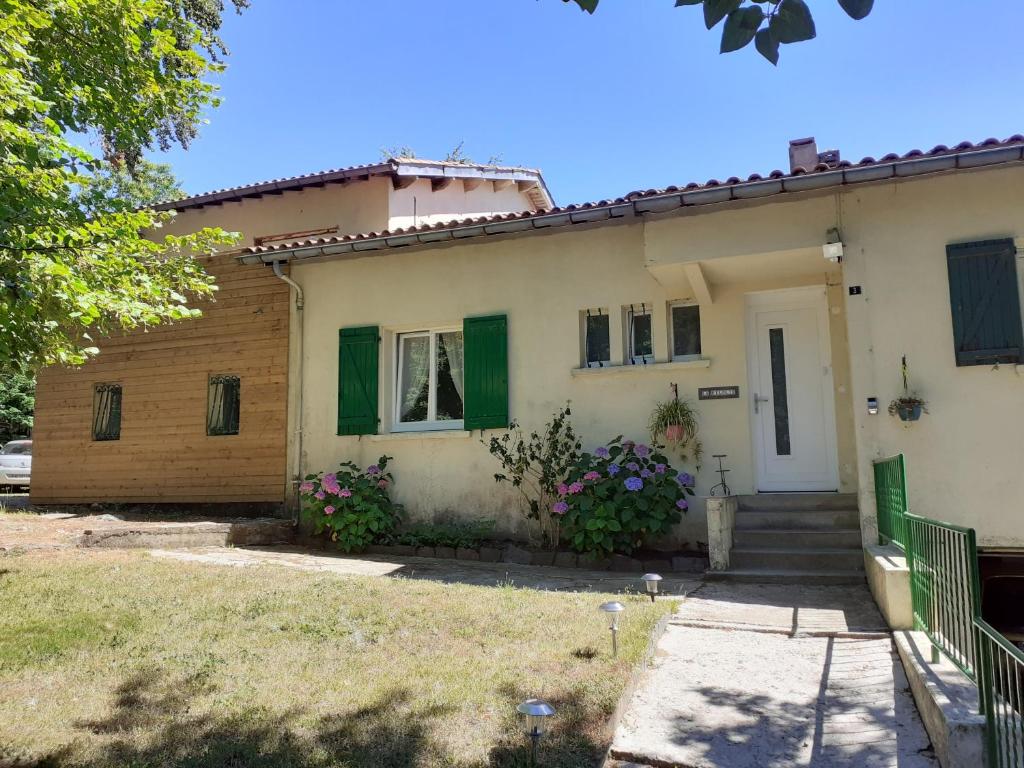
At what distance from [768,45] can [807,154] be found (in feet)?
22.6

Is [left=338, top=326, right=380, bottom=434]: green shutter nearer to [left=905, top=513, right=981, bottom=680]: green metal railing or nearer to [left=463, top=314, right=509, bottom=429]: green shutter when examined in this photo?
[left=463, top=314, right=509, bottom=429]: green shutter

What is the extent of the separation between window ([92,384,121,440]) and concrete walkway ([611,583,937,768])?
9220 millimetres

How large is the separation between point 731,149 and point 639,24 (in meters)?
6.43

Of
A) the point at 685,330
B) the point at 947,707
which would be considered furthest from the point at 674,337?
the point at 947,707

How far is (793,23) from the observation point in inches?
84.0

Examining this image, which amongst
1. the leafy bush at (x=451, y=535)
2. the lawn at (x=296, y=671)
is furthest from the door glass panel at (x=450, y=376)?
the lawn at (x=296, y=671)

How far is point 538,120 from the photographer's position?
42.3 feet

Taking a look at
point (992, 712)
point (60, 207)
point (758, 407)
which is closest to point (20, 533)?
point (60, 207)

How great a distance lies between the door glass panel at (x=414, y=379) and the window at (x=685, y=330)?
3050 millimetres

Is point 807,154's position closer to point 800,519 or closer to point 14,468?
point 800,519

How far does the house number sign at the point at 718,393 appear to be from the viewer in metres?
7.21

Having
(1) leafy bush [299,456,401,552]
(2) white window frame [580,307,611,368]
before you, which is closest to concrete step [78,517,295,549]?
(1) leafy bush [299,456,401,552]

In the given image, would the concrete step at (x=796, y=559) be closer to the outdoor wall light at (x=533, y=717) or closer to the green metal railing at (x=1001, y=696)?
the green metal railing at (x=1001, y=696)

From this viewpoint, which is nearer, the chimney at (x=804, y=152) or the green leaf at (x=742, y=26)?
the green leaf at (x=742, y=26)
